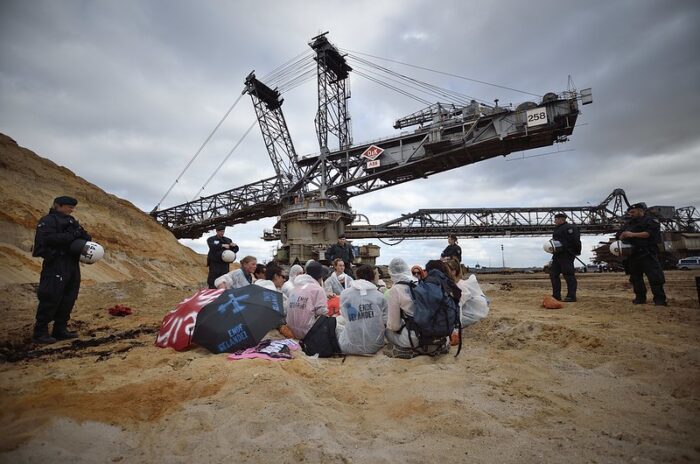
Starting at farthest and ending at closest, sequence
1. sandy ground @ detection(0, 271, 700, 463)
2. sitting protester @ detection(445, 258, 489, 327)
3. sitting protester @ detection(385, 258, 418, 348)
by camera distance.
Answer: sitting protester @ detection(445, 258, 489, 327) < sitting protester @ detection(385, 258, 418, 348) < sandy ground @ detection(0, 271, 700, 463)

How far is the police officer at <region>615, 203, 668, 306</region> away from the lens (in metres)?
5.39

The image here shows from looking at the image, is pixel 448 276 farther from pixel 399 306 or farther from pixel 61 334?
pixel 61 334

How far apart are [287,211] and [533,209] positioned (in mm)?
34785

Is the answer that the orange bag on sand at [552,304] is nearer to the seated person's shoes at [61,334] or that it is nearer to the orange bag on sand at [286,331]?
the orange bag on sand at [286,331]

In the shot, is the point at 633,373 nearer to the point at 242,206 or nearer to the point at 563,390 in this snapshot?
→ the point at 563,390

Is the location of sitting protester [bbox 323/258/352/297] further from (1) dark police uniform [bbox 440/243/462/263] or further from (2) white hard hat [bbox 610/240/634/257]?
(2) white hard hat [bbox 610/240/634/257]

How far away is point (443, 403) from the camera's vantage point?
2572 mm

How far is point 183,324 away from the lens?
412cm

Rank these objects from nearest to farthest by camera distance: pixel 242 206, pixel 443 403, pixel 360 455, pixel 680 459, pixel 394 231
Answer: pixel 680 459
pixel 360 455
pixel 443 403
pixel 242 206
pixel 394 231

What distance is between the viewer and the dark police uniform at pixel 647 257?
212 inches

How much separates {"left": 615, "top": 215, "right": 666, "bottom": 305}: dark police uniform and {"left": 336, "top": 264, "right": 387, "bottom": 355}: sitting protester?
4.85 meters

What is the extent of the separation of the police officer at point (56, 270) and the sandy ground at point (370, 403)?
0.44 m

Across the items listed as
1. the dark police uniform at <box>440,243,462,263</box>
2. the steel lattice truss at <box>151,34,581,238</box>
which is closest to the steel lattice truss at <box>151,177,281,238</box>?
the steel lattice truss at <box>151,34,581,238</box>

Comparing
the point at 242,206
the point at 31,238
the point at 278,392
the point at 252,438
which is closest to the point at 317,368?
the point at 278,392
